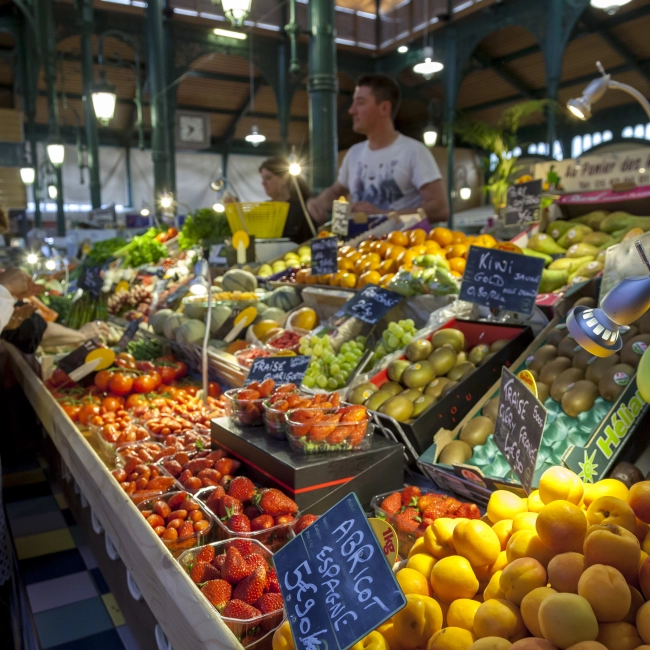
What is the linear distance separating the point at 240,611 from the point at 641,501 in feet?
2.83

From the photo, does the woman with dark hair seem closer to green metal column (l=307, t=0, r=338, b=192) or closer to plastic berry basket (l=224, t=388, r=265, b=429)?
green metal column (l=307, t=0, r=338, b=192)

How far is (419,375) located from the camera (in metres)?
2.24

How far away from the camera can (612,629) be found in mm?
877

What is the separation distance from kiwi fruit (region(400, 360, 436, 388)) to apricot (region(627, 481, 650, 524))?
3.65 ft

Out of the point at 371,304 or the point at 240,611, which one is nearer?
the point at 240,611

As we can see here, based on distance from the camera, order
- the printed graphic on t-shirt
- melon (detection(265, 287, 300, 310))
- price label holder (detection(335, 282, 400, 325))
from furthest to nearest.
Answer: the printed graphic on t-shirt → melon (detection(265, 287, 300, 310)) → price label holder (detection(335, 282, 400, 325))

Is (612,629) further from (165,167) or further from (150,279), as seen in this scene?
(165,167)

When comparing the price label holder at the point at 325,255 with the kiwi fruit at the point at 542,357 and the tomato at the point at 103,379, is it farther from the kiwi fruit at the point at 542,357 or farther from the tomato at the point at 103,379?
the kiwi fruit at the point at 542,357

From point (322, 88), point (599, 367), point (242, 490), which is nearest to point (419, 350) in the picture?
point (599, 367)

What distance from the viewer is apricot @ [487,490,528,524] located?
1.33 m

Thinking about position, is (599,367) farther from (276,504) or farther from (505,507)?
(276,504)

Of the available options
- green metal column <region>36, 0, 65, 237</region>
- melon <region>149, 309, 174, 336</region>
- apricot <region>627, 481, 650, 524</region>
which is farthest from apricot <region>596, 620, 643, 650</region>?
green metal column <region>36, 0, 65, 237</region>

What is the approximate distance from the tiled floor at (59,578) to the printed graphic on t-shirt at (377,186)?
3187mm

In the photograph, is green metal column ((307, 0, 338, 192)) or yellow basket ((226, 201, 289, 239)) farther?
green metal column ((307, 0, 338, 192))
